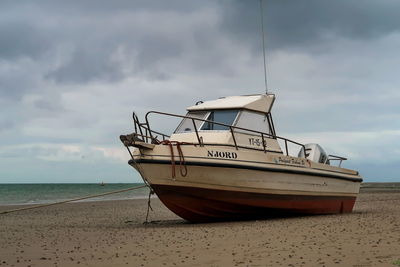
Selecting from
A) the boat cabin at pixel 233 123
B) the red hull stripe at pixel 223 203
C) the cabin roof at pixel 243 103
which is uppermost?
the cabin roof at pixel 243 103

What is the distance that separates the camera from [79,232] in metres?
12.1

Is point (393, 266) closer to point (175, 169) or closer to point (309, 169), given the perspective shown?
point (175, 169)

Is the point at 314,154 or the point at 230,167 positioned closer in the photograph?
the point at 230,167

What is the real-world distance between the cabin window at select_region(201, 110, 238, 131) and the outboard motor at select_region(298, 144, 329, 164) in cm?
270

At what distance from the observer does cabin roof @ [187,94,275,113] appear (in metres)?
14.0

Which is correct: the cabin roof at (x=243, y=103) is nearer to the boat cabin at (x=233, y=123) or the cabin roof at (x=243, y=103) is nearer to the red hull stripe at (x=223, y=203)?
the boat cabin at (x=233, y=123)

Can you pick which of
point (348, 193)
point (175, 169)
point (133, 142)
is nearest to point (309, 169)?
point (348, 193)

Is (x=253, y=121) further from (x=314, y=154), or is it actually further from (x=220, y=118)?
(x=314, y=154)

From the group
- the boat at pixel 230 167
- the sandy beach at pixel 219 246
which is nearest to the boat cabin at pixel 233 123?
the boat at pixel 230 167

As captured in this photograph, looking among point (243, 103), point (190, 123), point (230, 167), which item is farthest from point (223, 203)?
point (243, 103)

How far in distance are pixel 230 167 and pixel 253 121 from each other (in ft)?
6.90

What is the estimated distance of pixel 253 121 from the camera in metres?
14.2

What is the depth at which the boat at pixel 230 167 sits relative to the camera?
12.4 metres

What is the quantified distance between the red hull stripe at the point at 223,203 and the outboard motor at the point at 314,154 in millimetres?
1401
